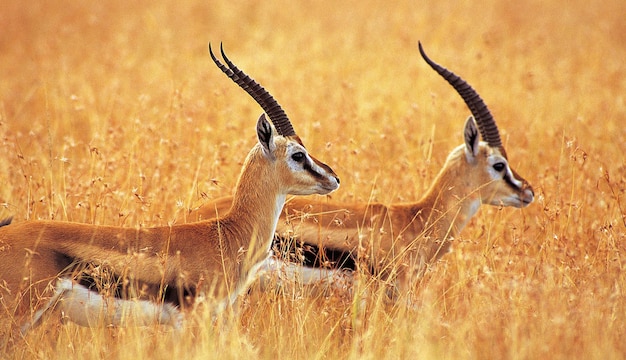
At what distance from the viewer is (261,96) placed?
5812mm

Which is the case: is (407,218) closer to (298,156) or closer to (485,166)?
(485,166)

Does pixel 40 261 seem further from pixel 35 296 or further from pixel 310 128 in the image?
pixel 310 128

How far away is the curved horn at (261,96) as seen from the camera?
18.9 feet

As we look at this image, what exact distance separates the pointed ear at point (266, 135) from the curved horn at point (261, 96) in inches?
4.5

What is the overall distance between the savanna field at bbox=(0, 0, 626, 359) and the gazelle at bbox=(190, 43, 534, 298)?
210mm

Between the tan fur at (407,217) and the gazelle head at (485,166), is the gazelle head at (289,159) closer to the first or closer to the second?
the tan fur at (407,217)

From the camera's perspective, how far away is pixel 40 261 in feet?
15.8

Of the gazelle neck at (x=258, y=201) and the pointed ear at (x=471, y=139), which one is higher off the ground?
the pointed ear at (x=471, y=139)

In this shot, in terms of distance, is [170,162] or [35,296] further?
[170,162]

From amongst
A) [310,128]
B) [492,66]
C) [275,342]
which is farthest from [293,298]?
[492,66]

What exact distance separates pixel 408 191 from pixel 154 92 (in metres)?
5.60

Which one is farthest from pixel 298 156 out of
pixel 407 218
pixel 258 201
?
pixel 407 218

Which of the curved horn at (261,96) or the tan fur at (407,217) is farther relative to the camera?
the tan fur at (407,217)

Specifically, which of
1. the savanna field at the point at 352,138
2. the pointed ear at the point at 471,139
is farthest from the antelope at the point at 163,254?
the pointed ear at the point at 471,139
